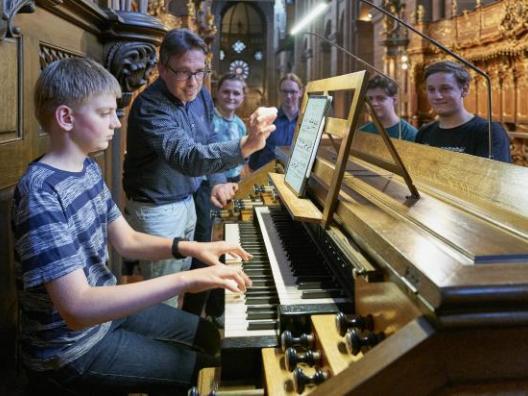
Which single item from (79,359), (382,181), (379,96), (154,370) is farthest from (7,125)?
(379,96)

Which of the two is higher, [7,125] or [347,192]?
[7,125]

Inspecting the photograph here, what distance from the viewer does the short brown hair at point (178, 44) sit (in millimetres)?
2609

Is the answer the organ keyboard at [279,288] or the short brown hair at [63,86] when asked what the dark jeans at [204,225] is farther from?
the short brown hair at [63,86]

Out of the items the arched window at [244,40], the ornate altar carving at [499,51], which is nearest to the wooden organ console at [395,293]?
the ornate altar carving at [499,51]

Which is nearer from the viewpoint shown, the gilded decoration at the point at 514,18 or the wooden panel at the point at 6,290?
the wooden panel at the point at 6,290

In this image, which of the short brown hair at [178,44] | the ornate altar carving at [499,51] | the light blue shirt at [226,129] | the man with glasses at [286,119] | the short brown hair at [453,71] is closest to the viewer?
the short brown hair at [178,44]

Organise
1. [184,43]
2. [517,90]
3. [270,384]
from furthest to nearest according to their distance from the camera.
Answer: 1. [517,90]
2. [184,43]
3. [270,384]

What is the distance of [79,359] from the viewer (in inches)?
58.1

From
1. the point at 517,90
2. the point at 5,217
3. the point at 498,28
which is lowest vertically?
the point at 5,217

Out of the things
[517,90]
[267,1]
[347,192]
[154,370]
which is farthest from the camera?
[267,1]

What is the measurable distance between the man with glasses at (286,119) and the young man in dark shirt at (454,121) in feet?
5.35

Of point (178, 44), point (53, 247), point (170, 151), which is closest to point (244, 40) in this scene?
point (178, 44)

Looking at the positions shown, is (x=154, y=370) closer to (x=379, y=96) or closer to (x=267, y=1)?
(x=379, y=96)

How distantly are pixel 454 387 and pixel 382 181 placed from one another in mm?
1272
